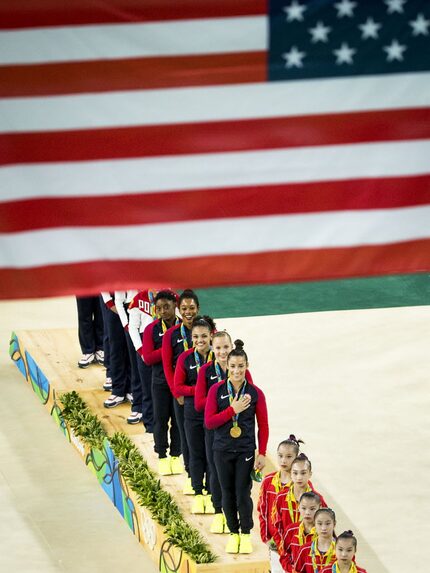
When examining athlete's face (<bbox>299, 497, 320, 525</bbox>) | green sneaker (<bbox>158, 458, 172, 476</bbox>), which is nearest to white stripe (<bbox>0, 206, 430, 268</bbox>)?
athlete's face (<bbox>299, 497, 320, 525</bbox>)

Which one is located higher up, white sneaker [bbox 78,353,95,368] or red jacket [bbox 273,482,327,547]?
red jacket [bbox 273,482,327,547]

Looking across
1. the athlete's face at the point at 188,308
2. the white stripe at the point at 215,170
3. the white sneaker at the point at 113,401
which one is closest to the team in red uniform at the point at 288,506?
the athlete's face at the point at 188,308

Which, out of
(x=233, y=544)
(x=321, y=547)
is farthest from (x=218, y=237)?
(x=233, y=544)

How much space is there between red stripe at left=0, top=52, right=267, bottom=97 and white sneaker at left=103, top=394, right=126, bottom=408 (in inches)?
347

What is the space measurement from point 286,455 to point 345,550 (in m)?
1.06

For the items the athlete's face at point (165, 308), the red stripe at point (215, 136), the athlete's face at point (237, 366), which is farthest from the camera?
the athlete's face at point (165, 308)

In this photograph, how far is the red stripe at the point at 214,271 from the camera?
4488 mm

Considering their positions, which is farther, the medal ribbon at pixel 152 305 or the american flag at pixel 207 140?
the medal ribbon at pixel 152 305

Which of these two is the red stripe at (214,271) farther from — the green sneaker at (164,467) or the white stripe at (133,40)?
the green sneaker at (164,467)

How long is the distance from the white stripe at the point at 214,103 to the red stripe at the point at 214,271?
43 cm

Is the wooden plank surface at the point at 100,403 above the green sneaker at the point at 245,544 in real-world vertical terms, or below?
below

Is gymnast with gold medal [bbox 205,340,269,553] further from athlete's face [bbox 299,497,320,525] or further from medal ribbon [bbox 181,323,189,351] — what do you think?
medal ribbon [bbox 181,323,189,351]

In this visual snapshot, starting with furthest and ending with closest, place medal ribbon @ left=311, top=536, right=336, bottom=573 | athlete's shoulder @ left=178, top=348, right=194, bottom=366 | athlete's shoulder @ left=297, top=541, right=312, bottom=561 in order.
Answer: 1. athlete's shoulder @ left=178, top=348, right=194, bottom=366
2. athlete's shoulder @ left=297, top=541, right=312, bottom=561
3. medal ribbon @ left=311, top=536, right=336, bottom=573

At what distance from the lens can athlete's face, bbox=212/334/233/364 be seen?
954 centimetres
